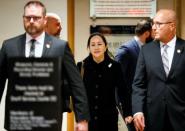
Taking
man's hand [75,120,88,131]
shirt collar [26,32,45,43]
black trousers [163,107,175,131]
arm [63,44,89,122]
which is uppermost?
shirt collar [26,32,45,43]

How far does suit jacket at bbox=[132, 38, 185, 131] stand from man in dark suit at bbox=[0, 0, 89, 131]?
0.67 metres

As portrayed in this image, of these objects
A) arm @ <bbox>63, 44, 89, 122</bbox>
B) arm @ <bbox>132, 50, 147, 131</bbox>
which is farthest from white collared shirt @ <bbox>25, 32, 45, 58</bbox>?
arm @ <bbox>132, 50, 147, 131</bbox>

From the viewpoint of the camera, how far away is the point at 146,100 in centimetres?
400

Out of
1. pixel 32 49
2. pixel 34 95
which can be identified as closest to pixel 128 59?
pixel 32 49

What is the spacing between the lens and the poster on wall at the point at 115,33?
6258 mm

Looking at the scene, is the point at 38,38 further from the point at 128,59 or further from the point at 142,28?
the point at 142,28

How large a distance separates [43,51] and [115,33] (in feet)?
9.73

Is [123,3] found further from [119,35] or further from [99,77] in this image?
[99,77]

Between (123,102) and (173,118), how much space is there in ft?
2.76

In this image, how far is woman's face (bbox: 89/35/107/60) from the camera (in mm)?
4582

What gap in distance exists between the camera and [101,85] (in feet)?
14.8

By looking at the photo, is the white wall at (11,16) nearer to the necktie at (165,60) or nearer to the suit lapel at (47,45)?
the necktie at (165,60)

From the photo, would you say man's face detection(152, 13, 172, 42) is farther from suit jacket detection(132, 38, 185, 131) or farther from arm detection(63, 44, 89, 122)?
arm detection(63, 44, 89, 122)

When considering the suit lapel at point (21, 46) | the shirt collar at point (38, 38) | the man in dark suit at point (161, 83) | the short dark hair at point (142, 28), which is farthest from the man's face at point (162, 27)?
the suit lapel at point (21, 46)
